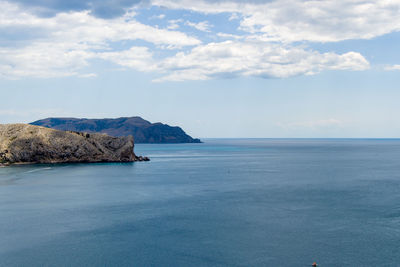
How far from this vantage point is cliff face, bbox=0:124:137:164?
123 metres

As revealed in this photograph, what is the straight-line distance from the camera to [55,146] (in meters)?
128

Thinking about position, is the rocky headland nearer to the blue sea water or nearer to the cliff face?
the cliff face

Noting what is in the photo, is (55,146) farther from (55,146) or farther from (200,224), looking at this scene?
(200,224)

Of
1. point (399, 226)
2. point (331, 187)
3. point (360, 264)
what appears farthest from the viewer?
point (331, 187)

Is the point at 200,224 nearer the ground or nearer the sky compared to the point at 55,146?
nearer the ground

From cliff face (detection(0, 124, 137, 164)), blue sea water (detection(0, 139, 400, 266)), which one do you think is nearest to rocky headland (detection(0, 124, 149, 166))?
cliff face (detection(0, 124, 137, 164))

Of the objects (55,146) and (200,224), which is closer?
(200,224)

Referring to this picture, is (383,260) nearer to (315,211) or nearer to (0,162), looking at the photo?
(315,211)

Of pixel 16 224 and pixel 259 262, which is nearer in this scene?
pixel 259 262

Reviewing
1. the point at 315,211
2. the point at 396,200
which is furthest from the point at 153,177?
the point at 396,200

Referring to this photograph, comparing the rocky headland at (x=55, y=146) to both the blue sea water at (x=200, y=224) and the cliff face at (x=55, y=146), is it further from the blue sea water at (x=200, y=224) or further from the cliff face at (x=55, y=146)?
the blue sea water at (x=200, y=224)

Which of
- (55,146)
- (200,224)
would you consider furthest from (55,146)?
(200,224)

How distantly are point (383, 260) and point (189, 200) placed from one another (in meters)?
32.7

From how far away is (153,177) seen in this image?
89.5 m
